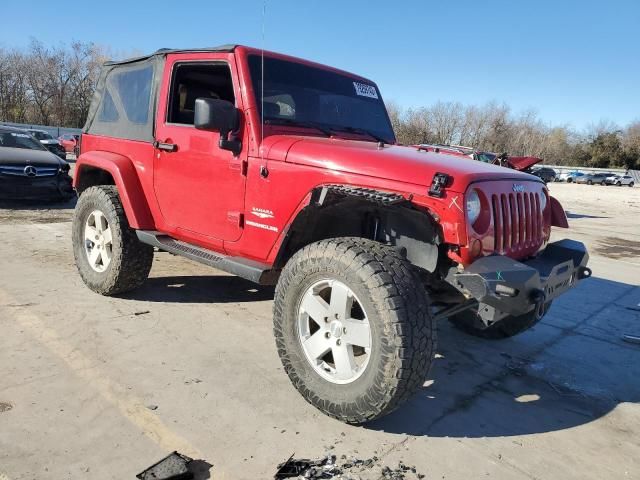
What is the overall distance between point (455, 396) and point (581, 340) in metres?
1.86

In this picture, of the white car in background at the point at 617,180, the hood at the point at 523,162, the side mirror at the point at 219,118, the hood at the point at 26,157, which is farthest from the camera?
the white car in background at the point at 617,180

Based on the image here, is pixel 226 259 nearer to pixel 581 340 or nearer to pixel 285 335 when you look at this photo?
pixel 285 335

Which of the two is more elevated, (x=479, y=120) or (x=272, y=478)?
(x=479, y=120)

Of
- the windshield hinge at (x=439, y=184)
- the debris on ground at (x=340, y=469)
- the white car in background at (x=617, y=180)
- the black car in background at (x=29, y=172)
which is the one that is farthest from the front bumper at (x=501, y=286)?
the white car in background at (x=617, y=180)

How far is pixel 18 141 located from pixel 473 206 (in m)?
10.6

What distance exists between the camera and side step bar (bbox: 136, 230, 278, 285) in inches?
134

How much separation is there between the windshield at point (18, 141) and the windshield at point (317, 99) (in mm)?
8683

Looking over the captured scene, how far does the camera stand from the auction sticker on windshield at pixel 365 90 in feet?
14.2

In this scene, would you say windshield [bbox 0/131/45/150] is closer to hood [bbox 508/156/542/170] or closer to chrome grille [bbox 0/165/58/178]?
chrome grille [bbox 0/165/58/178]

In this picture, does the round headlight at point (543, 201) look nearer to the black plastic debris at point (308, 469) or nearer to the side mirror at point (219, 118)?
the side mirror at point (219, 118)

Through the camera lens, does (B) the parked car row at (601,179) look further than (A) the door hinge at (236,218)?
Yes

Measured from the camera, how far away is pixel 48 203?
33.5ft

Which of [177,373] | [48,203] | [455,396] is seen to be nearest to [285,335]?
[177,373]

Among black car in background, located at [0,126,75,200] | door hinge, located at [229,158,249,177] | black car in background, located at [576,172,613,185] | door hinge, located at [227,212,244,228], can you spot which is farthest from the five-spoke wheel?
black car in background, located at [576,172,613,185]
